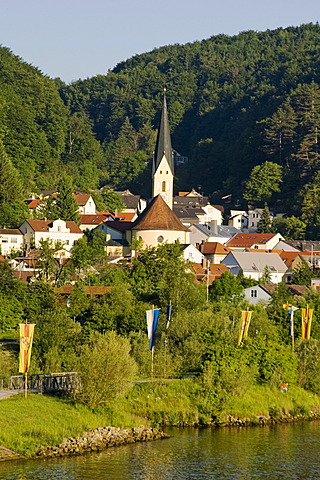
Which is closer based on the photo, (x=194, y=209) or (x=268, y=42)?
(x=194, y=209)

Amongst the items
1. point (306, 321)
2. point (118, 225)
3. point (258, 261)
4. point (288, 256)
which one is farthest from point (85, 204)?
point (306, 321)

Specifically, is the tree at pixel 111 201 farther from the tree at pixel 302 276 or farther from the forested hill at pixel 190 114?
the tree at pixel 302 276

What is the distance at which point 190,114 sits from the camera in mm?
160000

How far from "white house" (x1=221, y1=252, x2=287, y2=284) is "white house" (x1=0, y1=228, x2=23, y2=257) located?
14.2 m

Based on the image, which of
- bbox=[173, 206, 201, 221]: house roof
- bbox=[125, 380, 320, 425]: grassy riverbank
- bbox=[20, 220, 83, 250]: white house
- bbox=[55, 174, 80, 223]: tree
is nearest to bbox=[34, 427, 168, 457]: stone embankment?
bbox=[125, 380, 320, 425]: grassy riverbank

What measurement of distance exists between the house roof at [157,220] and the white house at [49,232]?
17.6ft

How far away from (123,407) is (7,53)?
85.9 meters

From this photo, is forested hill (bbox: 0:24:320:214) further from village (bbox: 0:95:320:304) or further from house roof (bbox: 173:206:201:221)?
village (bbox: 0:95:320:304)

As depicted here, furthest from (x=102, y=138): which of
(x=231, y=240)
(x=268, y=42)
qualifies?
(x=231, y=240)

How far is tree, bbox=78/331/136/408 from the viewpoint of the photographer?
104ft

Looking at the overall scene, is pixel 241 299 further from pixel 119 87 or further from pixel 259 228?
pixel 119 87

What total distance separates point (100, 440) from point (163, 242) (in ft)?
127

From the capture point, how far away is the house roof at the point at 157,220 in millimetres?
69188

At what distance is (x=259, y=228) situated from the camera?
9319cm
